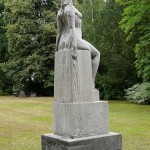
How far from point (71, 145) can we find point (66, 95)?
3.12ft

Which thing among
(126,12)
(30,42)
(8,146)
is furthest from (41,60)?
(8,146)

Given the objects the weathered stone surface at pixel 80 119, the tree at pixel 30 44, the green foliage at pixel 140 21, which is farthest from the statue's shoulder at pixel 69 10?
the tree at pixel 30 44

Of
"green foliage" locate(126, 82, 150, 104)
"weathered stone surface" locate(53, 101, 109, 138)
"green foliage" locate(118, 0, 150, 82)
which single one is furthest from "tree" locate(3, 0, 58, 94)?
"weathered stone surface" locate(53, 101, 109, 138)

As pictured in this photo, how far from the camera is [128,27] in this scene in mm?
18828

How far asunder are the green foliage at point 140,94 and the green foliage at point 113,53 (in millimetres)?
2013

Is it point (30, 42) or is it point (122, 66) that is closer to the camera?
point (122, 66)

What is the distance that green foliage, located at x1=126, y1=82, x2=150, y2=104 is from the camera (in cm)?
2291

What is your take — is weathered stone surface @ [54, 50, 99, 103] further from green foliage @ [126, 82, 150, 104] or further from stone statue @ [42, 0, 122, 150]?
green foliage @ [126, 82, 150, 104]

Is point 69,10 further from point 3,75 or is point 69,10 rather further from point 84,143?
point 3,75

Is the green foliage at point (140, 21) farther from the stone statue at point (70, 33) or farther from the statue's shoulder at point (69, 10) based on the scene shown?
the statue's shoulder at point (69, 10)

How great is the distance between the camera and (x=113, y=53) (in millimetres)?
26859

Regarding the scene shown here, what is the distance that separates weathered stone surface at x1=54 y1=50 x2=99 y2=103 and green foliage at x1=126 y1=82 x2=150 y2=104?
17.2m

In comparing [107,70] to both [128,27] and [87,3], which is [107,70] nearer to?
[87,3]

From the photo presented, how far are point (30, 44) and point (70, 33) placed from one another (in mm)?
27471
